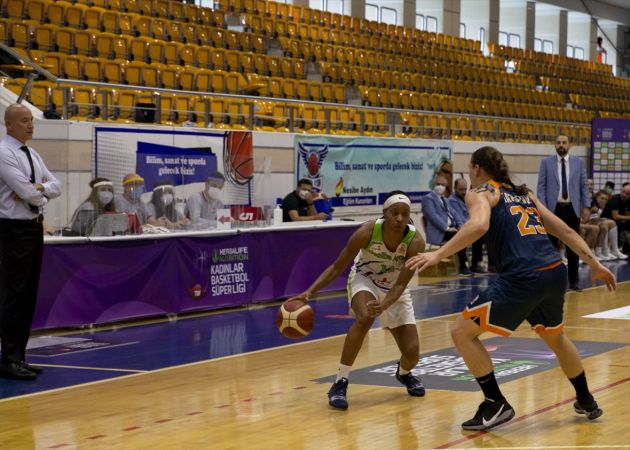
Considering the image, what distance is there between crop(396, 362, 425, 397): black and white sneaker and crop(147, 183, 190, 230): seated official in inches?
208

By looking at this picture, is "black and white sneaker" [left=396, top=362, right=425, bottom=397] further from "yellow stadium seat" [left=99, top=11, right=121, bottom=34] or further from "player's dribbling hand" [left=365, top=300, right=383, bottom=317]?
"yellow stadium seat" [left=99, top=11, right=121, bottom=34]

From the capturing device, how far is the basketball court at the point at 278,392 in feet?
21.2

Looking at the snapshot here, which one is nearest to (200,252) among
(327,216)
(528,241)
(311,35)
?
(327,216)

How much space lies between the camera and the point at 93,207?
38.4 feet

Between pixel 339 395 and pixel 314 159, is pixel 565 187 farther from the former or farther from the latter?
pixel 339 395

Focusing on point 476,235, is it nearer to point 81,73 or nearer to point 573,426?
point 573,426

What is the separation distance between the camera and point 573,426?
673cm

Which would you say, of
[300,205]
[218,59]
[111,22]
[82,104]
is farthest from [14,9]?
[300,205]

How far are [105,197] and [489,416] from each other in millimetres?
6513

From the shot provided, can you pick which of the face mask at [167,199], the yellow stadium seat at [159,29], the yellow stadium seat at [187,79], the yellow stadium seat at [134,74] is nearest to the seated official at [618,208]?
the yellow stadium seat at [187,79]

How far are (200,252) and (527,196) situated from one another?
639cm

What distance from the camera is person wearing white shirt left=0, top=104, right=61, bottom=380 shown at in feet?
27.7

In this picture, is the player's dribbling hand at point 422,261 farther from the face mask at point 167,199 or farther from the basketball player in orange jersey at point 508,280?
the face mask at point 167,199

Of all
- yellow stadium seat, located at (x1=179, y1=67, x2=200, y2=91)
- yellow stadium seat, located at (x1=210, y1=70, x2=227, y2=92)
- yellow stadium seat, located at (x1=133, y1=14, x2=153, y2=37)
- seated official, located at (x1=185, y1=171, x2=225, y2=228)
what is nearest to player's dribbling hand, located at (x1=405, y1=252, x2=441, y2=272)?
seated official, located at (x1=185, y1=171, x2=225, y2=228)
